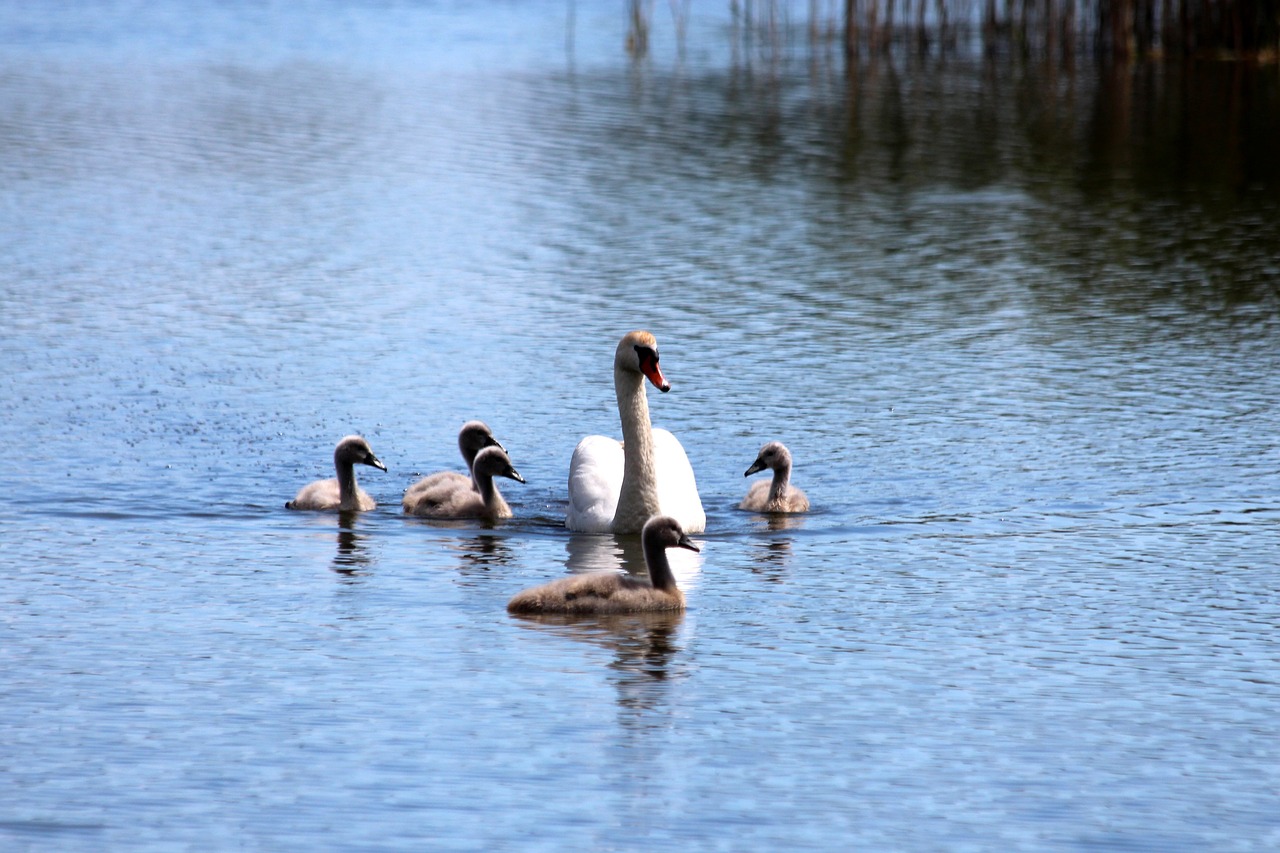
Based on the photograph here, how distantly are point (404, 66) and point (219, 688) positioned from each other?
117 ft

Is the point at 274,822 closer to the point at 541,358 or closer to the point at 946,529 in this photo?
the point at 946,529

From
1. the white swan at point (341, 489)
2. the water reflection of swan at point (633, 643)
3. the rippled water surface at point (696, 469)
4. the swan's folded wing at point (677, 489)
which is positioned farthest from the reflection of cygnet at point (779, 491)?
the water reflection of swan at point (633, 643)

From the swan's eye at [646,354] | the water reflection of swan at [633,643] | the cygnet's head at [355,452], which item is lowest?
the water reflection of swan at [633,643]

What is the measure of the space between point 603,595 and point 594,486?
2.25 metres

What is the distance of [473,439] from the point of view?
13398 millimetres

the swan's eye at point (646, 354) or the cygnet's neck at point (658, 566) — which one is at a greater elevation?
the swan's eye at point (646, 354)

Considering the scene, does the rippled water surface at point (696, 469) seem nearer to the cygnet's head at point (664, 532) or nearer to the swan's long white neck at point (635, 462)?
the swan's long white neck at point (635, 462)

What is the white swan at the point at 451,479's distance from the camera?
12.5 meters

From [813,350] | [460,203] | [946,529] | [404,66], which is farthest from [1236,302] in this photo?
[404,66]

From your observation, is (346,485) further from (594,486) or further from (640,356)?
(640,356)

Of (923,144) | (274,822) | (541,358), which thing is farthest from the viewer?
(923,144)

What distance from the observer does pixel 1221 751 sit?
8.16 m

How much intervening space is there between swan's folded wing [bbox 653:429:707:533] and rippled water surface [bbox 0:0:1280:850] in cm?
21

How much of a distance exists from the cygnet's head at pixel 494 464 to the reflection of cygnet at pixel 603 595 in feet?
7.96
